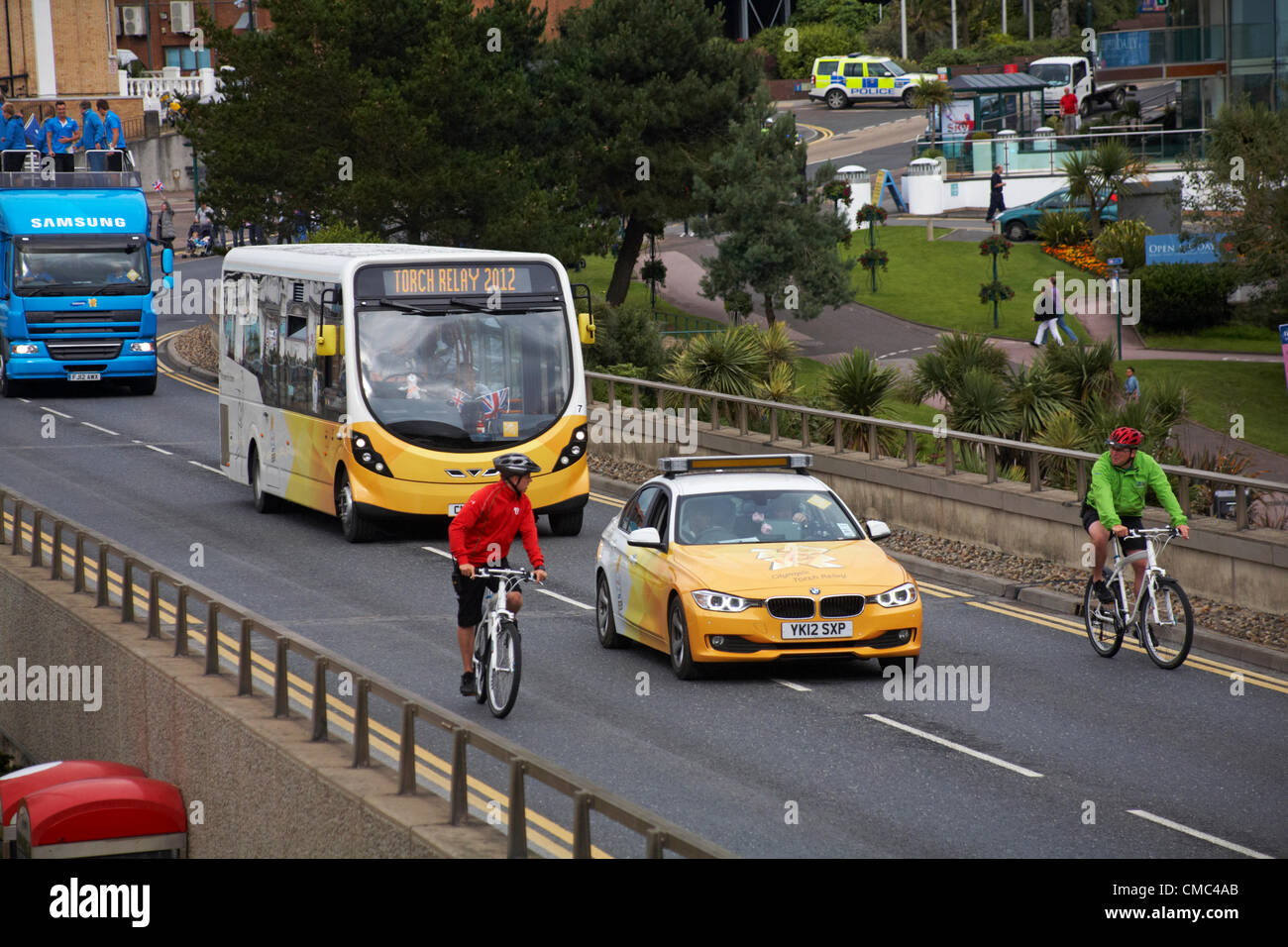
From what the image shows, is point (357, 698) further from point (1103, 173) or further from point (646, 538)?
point (1103, 173)

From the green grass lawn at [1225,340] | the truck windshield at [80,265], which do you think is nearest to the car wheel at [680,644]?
the truck windshield at [80,265]

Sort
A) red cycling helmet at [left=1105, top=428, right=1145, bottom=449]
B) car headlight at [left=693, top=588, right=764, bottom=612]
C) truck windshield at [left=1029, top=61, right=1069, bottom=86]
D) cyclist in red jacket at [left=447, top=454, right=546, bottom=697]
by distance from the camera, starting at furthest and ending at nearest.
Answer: truck windshield at [left=1029, top=61, right=1069, bottom=86] < red cycling helmet at [left=1105, top=428, right=1145, bottom=449] < car headlight at [left=693, top=588, right=764, bottom=612] < cyclist in red jacket at [left=447, top=454, right=546, bottom=697]

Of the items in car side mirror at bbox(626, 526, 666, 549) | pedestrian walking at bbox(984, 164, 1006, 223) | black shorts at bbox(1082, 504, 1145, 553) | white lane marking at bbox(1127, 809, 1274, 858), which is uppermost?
pedestrian walking at bbox(984, 164, 1006, 223)

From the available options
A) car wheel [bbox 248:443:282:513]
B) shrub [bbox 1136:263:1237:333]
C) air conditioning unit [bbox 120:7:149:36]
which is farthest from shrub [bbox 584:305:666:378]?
air conditioning unit [bbox 120:7:149:36]

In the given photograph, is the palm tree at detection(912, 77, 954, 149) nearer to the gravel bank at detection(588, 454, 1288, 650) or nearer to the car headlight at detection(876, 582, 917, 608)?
the gravel bank at detection(588, 454, 1288, 650)

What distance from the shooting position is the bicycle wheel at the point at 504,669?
1314 cm

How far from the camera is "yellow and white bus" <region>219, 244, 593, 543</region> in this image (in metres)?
20.6

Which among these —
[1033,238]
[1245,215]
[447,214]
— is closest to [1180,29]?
[1033,238]

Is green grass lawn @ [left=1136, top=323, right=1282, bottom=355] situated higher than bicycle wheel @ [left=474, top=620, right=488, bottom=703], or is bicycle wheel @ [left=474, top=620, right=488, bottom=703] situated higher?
bicycle wheel @ [left=474, top=620, right=488, bottom=703]

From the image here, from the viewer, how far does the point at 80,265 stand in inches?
1367

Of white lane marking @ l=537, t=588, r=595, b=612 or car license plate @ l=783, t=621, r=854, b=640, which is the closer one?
car license plate @ l=783, t=621, r=854, b=640

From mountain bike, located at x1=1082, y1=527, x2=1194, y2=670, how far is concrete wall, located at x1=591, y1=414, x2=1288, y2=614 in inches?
47.3
